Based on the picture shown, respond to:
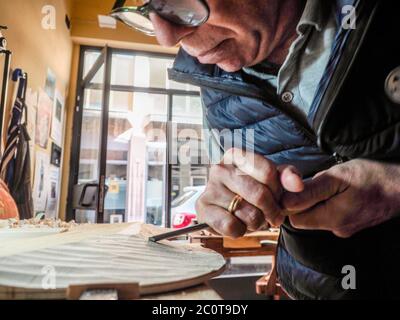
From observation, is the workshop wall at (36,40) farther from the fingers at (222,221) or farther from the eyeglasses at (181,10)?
the fingers at (222,221)

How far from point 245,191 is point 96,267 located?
0.46 feet

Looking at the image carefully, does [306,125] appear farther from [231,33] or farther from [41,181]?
[41,181]

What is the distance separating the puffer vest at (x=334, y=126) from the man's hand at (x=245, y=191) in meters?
0.10

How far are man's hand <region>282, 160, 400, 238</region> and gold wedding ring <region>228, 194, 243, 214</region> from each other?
0.06 metres

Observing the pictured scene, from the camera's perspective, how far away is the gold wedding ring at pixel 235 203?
0.91ft

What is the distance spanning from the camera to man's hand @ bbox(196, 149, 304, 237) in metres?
0.26

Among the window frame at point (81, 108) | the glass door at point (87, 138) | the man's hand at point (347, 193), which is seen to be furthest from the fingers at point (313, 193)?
the window frame at point (81, 108)

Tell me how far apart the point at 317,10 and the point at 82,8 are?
163 cm

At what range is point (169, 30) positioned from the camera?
1.41ft

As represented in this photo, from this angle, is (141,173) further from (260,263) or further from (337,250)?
(337,250)
